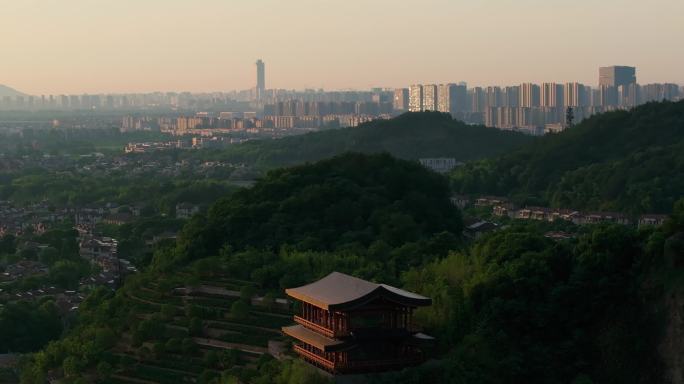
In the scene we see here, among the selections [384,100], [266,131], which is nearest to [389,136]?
[266,131]

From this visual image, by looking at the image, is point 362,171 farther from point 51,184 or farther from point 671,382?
point 51,184

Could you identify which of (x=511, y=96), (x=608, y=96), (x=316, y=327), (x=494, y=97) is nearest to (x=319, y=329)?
(x=316, y=327)

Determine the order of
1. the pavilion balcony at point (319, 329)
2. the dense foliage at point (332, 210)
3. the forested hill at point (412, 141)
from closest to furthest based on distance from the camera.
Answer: the pavilion balcony at point (319, 329)
the dense foliage at point (332, 210)
the forested hill at point (412, 141)

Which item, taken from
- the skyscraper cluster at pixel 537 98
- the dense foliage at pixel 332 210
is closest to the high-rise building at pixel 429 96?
the skyscraper cluster at pixel 537 98

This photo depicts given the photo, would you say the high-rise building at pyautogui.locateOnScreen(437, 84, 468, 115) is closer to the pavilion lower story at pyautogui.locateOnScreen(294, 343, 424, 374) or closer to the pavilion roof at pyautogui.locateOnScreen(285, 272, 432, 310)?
the pavilion roof at pyautogui.locateOnScreen(285, 272, 432, 310)

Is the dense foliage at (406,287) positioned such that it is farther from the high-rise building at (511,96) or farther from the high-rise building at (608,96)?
the high-rise building at (511,96)

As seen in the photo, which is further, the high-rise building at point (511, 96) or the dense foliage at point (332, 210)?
the high-rise building at point (511, 96)

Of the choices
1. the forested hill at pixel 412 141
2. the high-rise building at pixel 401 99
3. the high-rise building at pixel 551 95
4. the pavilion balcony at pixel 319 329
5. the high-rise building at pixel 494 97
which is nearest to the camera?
the pavilion balcony at pixel 319 329

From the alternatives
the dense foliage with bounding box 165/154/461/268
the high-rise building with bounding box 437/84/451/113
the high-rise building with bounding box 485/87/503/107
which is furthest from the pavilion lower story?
the high-rise building with bounding box 437/84/451/113
